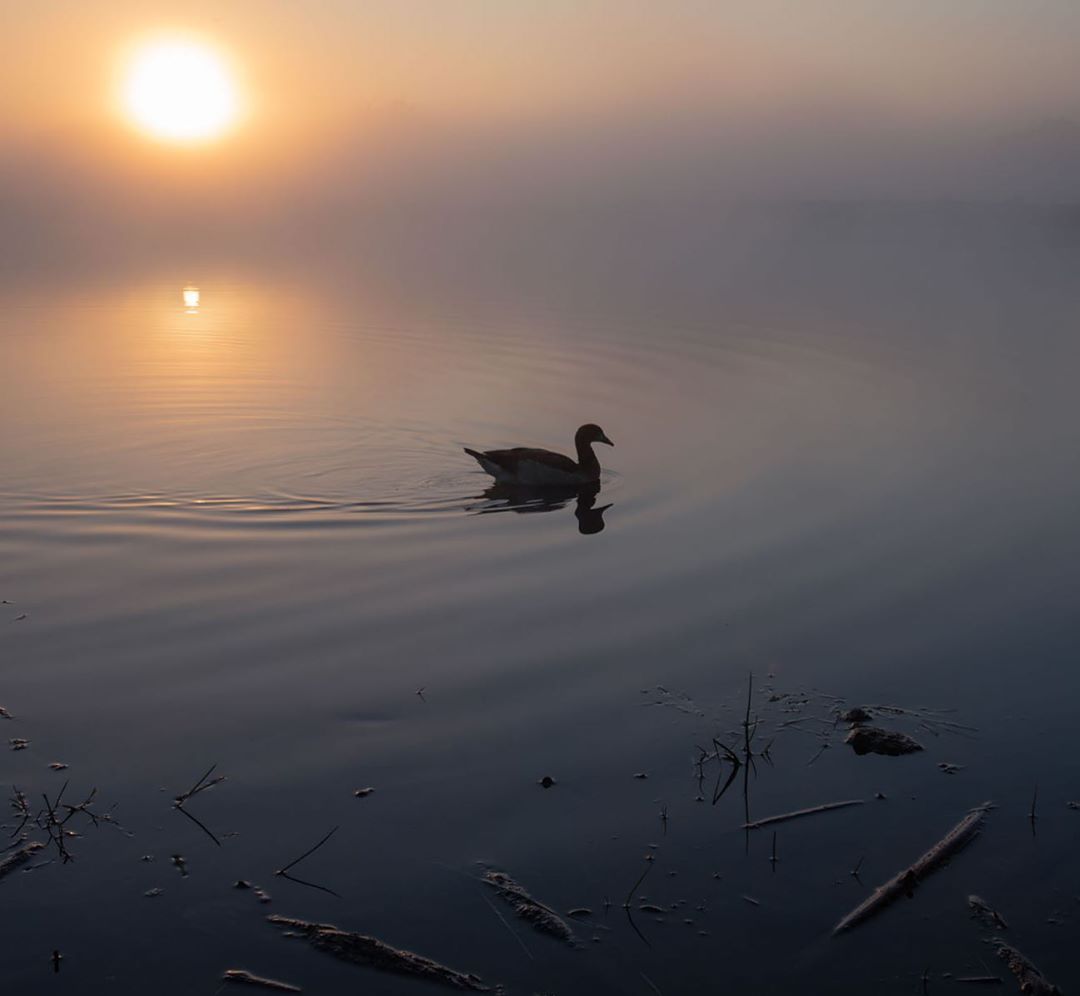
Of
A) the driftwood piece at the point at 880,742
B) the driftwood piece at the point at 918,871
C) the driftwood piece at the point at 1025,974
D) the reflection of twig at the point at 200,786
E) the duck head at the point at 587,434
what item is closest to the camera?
the driftwood piece at the point at 1025,974

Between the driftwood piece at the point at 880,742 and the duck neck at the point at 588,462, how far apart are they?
9.57 meters

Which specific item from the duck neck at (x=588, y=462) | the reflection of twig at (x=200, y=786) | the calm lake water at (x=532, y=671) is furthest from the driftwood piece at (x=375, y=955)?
the duck neck at (x=588, y=462)

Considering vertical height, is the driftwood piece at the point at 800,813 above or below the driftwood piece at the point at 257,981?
above

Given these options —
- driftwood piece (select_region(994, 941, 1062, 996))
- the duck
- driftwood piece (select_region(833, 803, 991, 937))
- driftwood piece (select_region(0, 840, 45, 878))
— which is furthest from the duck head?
driftwood piece (select_region(994, 941, 1062, 996))

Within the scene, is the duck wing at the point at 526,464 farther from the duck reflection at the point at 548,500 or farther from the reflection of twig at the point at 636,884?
the reflection of twig at the point at 636,884

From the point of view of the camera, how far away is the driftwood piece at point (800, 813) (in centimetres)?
786

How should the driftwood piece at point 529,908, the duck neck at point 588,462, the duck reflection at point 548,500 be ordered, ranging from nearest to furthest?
the driftwood piece at point 529,908 → the duck reflection at point 548,500 → the duck neck at point 588,462

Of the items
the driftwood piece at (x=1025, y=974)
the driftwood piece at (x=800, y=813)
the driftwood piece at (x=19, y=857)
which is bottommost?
the driftwood piece at (x=19, y=857)

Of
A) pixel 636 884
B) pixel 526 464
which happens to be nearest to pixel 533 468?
pixel 526 464

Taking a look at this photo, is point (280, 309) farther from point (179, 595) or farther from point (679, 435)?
point (179, 595)

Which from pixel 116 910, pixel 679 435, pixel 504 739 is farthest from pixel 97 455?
pixel 116 910

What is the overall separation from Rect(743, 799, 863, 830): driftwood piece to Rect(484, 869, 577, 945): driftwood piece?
1.72m

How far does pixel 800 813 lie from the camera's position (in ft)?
26.2

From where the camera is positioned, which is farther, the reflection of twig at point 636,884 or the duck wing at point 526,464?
the duck wing at point 526,464
